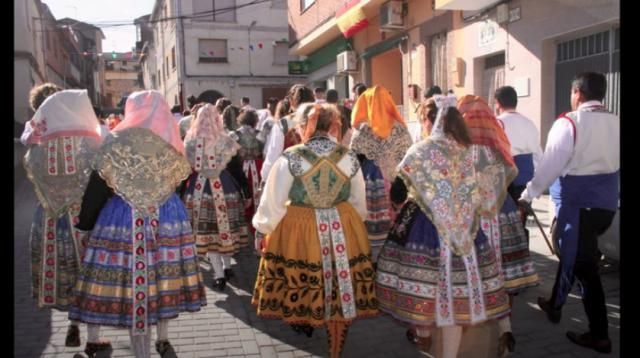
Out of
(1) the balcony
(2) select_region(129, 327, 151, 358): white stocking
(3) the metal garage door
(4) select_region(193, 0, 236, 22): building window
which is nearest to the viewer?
(2) select_region(129, 327, 151, 358): white stocking

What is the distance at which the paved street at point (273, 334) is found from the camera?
403 cm

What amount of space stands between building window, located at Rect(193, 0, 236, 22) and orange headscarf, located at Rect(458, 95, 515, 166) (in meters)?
25.9

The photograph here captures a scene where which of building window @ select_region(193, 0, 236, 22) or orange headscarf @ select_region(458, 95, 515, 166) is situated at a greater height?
building window @ select_region(193, 0, 236, 22)

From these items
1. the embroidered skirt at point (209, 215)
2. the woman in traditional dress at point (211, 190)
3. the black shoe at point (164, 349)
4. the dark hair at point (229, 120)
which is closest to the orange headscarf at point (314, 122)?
the black shoe at point (164, 349)

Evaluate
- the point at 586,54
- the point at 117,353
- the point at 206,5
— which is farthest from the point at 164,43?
the point at 117,353

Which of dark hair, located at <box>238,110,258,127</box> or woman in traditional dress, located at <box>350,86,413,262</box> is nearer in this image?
woman in traditional dress, located at <box>350,86,413,262</box>

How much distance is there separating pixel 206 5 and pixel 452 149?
2712 centimetres

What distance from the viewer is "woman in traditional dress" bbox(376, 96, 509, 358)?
11.2 feet

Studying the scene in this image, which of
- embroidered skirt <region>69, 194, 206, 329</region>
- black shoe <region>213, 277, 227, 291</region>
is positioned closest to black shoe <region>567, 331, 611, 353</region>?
embroidered skirt <region>69, 194, 206, 329</region>

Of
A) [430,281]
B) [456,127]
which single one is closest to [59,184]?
[430,281]

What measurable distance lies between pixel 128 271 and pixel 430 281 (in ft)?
6.50

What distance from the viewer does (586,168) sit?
3928mm

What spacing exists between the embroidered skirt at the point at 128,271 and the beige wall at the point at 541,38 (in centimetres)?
666

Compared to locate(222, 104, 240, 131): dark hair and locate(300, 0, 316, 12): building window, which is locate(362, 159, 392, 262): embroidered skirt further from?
locate(300, 0, 316, 12): building window
